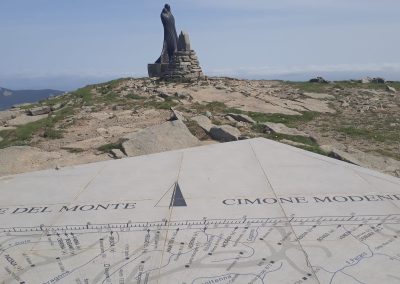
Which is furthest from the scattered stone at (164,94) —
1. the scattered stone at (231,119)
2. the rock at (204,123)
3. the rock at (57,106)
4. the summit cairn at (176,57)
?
the rock at (204,123)

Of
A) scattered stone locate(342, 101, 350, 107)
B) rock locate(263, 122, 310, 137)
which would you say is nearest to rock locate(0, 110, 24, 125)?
rock locate(263, 122, 310, 137)

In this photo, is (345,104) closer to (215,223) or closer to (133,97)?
(133,97)

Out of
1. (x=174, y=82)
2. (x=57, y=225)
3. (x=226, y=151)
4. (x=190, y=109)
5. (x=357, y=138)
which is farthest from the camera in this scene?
(x=174, y=82)

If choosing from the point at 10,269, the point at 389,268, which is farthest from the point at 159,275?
the point at 389,268

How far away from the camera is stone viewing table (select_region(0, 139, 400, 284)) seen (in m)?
3.64

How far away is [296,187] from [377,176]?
1.30 meters

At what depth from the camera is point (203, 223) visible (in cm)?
456

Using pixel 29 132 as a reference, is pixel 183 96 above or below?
above

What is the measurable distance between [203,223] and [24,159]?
24.2 ft

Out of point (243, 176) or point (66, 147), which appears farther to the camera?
point (66, 147)

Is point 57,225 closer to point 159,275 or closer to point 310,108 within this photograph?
point 159,275

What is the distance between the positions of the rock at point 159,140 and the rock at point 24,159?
5.88 ft

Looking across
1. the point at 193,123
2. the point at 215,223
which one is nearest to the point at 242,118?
the point at 193,123

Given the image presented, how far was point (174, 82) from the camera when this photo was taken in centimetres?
2402
